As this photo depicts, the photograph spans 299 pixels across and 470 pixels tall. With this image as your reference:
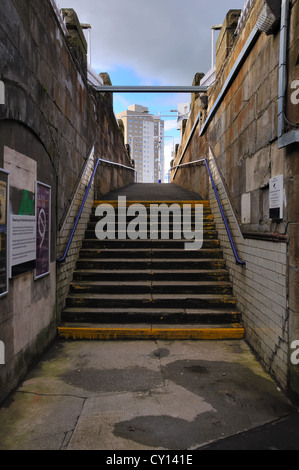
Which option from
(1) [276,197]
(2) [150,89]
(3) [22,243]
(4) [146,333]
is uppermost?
(2) [150,89]

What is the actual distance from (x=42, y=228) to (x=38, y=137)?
1.20m

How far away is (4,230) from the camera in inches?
125

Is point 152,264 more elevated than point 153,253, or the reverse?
point 153,253

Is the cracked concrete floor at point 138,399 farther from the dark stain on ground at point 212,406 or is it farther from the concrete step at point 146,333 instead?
the concrete step at point 146,333

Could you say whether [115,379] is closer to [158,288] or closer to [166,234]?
[158,288]

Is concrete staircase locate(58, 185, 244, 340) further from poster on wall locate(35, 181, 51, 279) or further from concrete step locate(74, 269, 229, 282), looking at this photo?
poster on wall locate(35, 181, 51, 279)

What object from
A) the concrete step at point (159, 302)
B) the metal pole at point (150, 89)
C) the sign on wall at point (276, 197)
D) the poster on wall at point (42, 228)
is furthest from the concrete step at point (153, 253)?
the metal pole at point (150, 89)

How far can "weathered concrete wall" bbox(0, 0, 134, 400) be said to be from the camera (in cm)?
326

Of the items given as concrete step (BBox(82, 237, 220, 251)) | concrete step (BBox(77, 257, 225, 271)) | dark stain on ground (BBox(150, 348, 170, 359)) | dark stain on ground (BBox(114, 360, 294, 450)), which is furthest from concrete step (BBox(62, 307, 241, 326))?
concrete step (BBox(82, 237, 220, 251))

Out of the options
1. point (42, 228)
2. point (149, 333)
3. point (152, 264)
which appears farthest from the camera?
point (152, 264)

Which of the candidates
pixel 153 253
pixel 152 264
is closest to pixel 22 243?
pixel 152 264

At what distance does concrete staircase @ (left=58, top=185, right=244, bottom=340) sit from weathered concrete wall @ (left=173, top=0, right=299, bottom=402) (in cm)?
39

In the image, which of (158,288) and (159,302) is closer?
(159,302)

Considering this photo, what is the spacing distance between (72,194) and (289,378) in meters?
4.63
